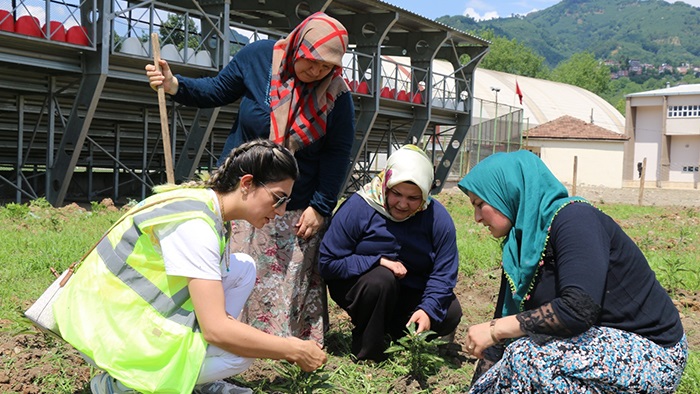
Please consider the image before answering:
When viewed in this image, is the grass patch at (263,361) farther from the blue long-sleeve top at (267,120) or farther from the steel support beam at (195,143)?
the steel support beam at (195,143)

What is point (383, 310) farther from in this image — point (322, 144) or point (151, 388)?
point (151, 388)

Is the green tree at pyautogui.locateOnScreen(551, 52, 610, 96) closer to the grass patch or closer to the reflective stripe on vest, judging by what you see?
the grass patch

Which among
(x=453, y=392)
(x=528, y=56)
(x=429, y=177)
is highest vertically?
(x=528, y=56)

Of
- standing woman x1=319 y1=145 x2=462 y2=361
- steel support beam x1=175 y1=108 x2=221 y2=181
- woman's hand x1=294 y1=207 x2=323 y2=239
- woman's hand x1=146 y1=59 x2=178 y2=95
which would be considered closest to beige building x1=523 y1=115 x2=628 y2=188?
steel support beam x1=175 y1=108 x2=221 y2=181

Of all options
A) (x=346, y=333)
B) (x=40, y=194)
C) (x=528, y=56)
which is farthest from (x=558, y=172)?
(x=528, y=56)

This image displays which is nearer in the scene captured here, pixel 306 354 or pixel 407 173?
pixel 306 354

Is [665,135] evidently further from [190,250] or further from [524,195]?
[190,250]

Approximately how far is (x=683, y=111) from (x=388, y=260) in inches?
1878

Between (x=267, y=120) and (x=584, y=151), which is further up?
(x=584, y=151)

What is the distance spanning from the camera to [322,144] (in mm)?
3896

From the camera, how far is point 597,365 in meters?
2.63

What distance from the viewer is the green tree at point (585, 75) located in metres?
96.8

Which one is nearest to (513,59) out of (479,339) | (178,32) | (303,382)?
(178,32)

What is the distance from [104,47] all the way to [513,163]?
8.56 metres
